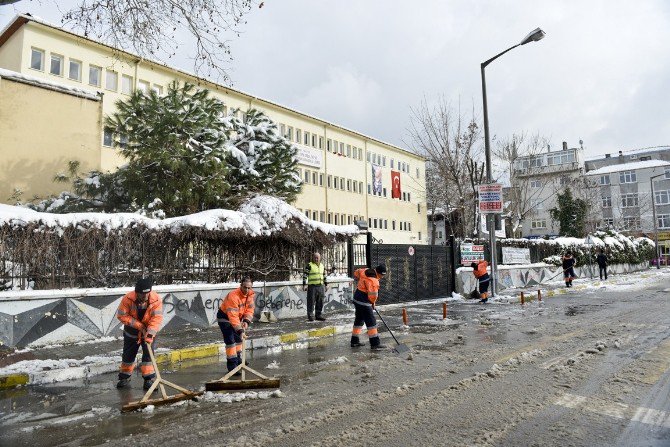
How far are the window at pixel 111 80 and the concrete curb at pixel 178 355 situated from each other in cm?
2505

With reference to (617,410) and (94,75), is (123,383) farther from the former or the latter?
(94,75)

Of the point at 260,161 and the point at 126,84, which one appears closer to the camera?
the point at 260,161

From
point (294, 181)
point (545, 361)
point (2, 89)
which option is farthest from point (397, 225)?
point (545, 361)

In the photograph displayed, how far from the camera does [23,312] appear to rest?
28.2 ft

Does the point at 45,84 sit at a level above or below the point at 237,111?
above

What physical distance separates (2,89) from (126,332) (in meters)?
16.4

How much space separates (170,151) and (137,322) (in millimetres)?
9557

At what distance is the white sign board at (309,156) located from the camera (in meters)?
42.3

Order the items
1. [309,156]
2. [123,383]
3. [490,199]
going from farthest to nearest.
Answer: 1. [309,156]
2. [490,199]
3. [123,383]

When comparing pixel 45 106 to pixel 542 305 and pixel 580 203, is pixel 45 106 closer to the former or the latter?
pixel 542 305

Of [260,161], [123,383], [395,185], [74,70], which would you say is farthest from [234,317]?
[395,185]

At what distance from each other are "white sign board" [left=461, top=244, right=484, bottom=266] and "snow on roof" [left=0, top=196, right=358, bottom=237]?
703 centimetres

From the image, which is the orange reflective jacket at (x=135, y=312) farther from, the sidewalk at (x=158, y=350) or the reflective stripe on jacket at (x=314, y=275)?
the reflective stripe on jacket at (x=314, y=275)

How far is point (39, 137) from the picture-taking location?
62.5 feet
